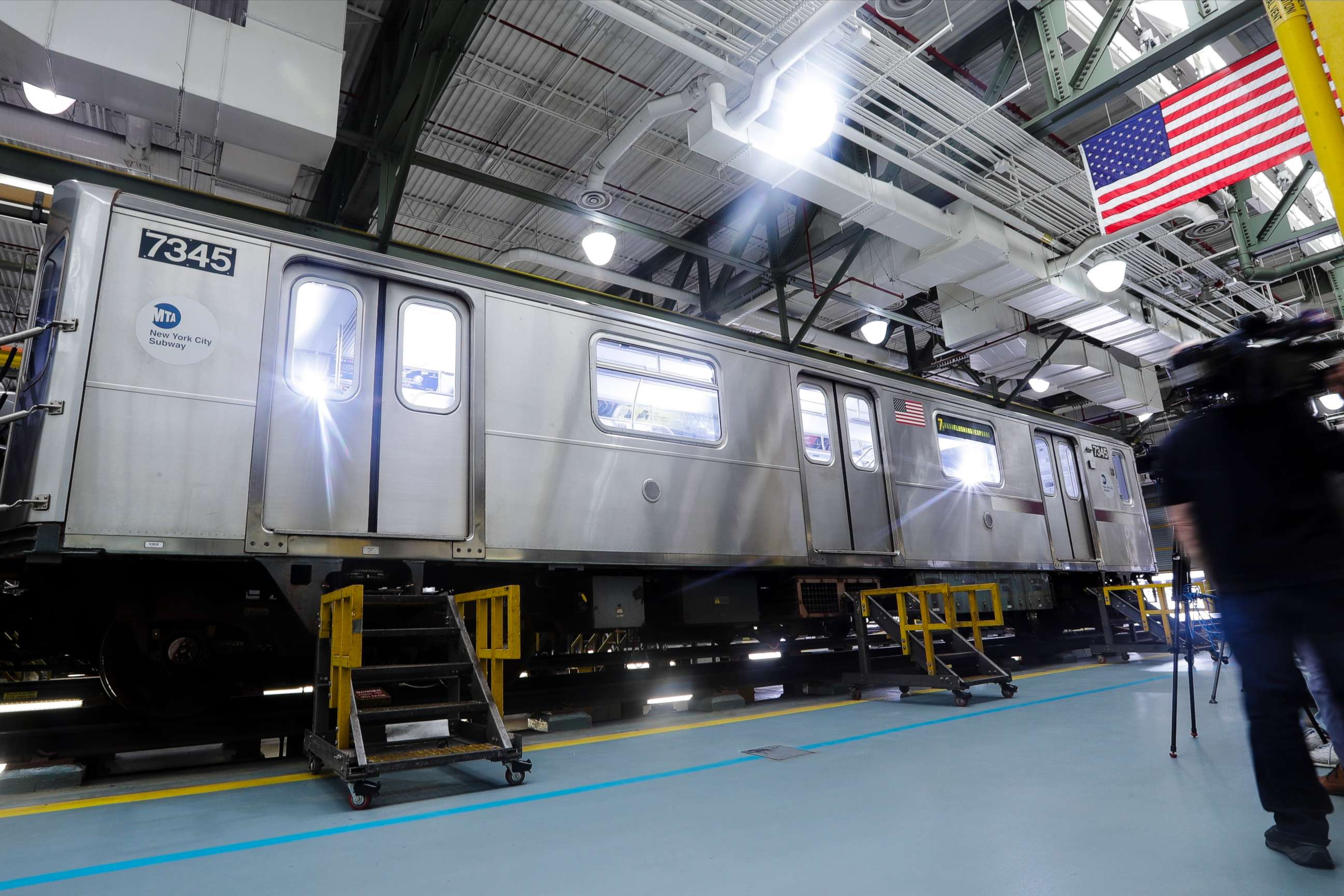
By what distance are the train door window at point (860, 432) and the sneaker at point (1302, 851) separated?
14.8 ft

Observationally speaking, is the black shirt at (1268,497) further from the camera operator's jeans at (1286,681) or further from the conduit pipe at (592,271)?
the conduit pipe at (592,271)

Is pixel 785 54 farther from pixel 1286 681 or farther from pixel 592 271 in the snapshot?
pixel 1286 681

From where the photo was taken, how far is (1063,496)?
898 cm

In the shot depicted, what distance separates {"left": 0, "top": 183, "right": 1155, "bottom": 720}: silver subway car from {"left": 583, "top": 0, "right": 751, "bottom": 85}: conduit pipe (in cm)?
178

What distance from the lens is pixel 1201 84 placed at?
19.0 feet

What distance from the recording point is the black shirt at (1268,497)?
6.59ft

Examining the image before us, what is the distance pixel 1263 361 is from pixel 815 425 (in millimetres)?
4259

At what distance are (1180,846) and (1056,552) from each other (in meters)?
6.97

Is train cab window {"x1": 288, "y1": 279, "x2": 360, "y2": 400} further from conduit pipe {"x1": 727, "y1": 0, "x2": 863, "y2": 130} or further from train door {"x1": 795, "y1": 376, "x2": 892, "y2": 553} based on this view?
train door {"x1": 795, "y1": 376, "x2": 892, "y2": 553}

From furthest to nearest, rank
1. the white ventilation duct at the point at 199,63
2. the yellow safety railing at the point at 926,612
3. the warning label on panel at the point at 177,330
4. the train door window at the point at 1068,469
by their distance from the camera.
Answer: the train door window at the point at 1068,469 → the yellow safety railing at the point at 926,612 → the white ventilation duct at the point at 199,63 → the warning label on panel at the point at 177,330

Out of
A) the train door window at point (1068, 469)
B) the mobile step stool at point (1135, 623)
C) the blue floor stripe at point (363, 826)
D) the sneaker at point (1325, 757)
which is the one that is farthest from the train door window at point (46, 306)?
the train door window at point (1068, 469)

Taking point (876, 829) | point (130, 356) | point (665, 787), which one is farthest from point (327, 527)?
point (876, 829)

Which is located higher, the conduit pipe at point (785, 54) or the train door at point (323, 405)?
the conduit pipe at point (785, 54)

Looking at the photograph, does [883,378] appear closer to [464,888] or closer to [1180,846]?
[1180,846]
